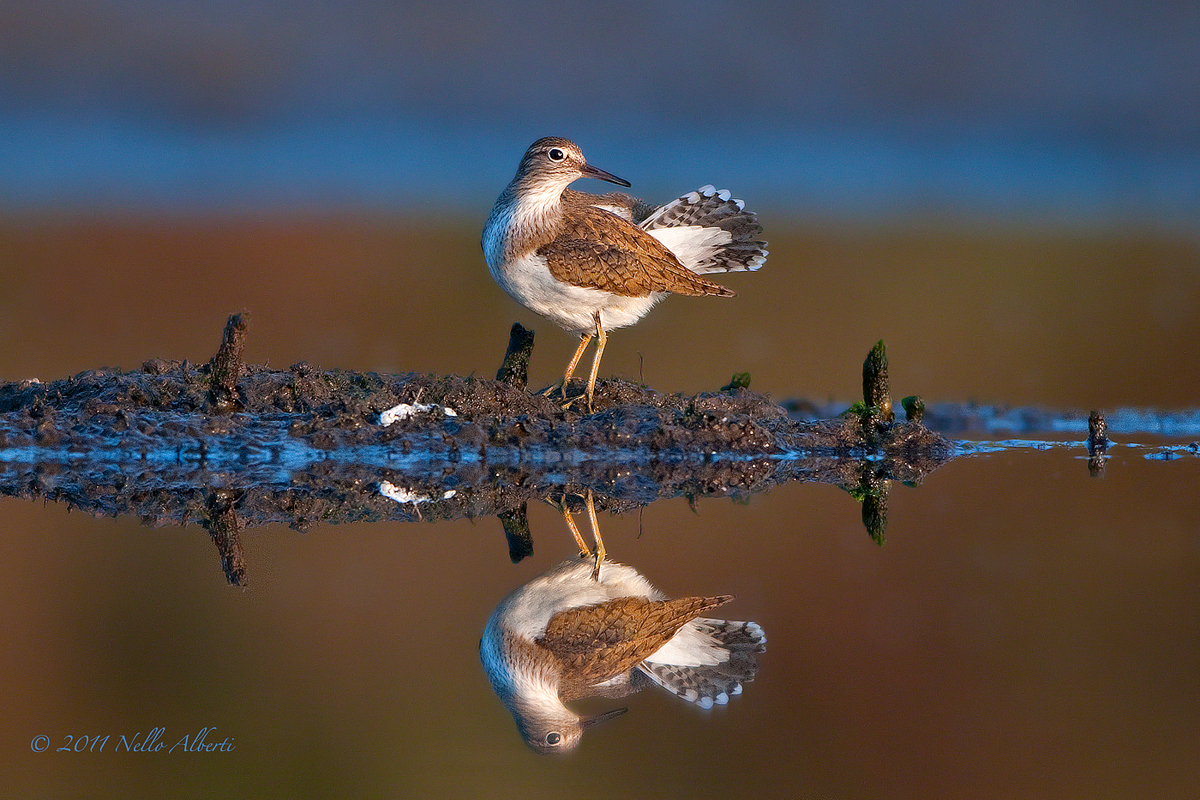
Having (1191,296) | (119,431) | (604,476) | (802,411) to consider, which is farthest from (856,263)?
(119,431)

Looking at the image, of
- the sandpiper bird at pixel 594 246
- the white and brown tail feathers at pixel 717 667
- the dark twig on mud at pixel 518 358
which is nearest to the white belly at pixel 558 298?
the sandpiper bird at pixel 594 246

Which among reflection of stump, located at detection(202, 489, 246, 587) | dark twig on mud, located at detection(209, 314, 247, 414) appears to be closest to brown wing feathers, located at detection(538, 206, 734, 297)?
dark twig on mud, located at detection(209, 314, 247, 414)

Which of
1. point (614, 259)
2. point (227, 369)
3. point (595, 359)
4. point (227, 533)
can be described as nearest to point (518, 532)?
point (227, 533)

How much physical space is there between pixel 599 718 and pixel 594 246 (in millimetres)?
3735

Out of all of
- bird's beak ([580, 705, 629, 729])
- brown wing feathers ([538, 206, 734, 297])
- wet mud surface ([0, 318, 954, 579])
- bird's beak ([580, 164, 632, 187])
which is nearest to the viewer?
bird's beak ([580, 705, 629, 729])

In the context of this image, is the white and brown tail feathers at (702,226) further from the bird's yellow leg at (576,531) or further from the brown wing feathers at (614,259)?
the bird's yellow leg at (576,531)

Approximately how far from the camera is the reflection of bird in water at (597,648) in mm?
4621

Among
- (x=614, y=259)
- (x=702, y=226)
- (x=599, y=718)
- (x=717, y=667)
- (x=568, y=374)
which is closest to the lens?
(x=599, y=718)

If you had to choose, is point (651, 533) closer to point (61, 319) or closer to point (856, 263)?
point (61, 319)

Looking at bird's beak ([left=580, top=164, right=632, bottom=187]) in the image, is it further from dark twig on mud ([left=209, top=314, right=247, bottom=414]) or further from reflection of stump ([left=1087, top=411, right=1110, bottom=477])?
reflection of stump ([left=1087, top=411, right=1110, bottom=477])

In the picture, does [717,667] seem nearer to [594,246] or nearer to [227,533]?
[227,533]

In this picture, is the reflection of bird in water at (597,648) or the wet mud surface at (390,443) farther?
the wet mud surface at (390,443)

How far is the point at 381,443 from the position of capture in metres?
7.30

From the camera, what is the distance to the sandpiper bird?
24.9ft
